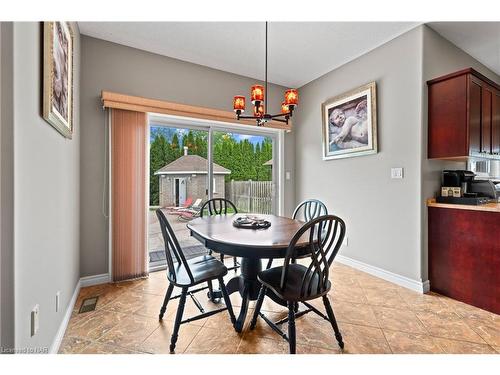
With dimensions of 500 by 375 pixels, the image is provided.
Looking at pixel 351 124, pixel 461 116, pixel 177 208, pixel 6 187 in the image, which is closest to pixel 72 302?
pixel 177 208

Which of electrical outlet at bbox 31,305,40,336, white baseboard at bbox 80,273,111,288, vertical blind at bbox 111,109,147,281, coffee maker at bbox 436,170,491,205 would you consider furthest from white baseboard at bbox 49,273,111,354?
coffee maker at bbox 436,170,491,205

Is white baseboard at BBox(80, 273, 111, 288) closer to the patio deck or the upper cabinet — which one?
the patio deck

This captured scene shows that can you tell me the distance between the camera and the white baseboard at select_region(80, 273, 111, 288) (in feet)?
8.27

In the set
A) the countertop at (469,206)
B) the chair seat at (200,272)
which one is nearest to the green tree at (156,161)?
the chair seat at (200,272)

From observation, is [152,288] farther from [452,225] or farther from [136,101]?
[452,225]

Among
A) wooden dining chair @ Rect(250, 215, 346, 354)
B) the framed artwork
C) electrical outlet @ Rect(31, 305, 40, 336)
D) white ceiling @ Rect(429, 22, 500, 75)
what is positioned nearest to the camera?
electrical outlet @ Rect(31, 305, 40, 336)

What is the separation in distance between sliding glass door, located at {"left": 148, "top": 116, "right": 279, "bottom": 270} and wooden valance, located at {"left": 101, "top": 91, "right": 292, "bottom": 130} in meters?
0.18

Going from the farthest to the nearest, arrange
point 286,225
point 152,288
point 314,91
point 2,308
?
point 314,91 < point 152,288 < point 286,225 < point 2,308

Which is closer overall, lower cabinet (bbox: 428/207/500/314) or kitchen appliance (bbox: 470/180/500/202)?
lower cabinet (bbox: 428/207/500/314)
